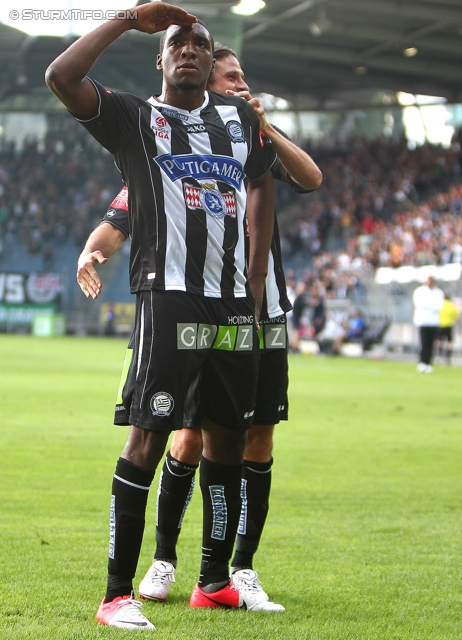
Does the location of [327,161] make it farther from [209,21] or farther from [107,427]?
[107,427]

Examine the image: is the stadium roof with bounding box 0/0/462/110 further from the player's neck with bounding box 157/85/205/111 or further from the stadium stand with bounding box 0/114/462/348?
the player's neck with bounding box 157/85/205/111

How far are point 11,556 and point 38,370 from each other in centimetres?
1381

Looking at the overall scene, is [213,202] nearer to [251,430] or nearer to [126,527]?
[251,430]

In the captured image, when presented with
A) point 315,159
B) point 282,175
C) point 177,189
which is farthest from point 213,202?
point 315,159

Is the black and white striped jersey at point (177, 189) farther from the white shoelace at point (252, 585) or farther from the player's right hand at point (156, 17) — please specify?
the white shoelace at point (252, 585)

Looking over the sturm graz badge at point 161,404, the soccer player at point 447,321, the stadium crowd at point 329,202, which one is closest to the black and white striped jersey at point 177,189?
the sturm graz badge at point 161,404

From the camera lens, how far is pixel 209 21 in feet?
102

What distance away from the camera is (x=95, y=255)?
11.8ft

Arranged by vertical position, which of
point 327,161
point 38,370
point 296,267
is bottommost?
point 38,370

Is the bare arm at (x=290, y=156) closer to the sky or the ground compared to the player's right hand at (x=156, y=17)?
closer to the ground

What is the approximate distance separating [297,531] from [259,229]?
1911mm

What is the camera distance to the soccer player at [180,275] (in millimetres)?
3414

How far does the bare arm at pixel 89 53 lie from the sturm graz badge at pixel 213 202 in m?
0.52

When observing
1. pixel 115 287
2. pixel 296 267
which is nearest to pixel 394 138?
pixel 296 267
